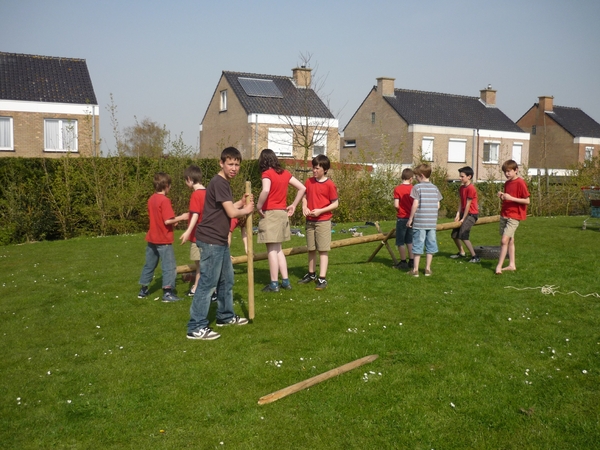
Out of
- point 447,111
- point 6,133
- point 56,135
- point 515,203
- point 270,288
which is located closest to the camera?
point 270,288

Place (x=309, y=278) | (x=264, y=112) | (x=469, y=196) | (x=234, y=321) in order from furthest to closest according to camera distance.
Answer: (x=264, y=112) < (x=469, y=196) < (x=309, y=278) < (x=234, y=321)

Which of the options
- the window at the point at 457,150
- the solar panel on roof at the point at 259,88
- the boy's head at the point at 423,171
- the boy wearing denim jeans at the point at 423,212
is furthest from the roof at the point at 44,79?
the window at the point at 457,150

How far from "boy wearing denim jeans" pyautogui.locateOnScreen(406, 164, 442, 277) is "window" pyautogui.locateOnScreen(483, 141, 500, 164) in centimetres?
4303

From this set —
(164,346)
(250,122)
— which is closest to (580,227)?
(164,346)

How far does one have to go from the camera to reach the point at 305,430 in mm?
4441

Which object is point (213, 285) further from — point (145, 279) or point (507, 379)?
point (507, 379)

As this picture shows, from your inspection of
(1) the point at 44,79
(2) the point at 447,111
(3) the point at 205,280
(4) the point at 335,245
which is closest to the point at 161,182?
(3) the point at 205,280

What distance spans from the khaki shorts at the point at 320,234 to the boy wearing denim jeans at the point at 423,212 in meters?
1.70

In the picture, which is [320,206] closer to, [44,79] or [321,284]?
[321,284]

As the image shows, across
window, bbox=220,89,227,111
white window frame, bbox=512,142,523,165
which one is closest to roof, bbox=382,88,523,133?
white window frame, bbox=512,142,523,165

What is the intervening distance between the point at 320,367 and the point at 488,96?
170ft

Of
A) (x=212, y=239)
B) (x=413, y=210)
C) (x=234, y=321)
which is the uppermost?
(x=413, y=210)

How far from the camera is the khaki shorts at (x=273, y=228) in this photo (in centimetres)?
841

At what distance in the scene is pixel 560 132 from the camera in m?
56.9
